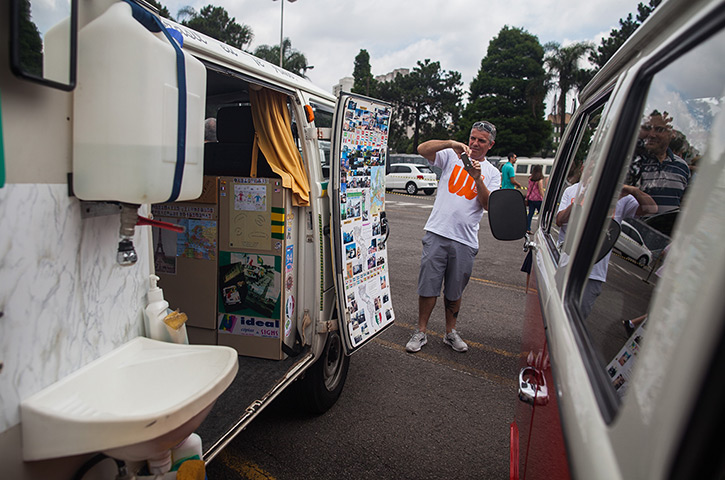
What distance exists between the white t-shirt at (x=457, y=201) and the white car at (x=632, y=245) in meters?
2.46

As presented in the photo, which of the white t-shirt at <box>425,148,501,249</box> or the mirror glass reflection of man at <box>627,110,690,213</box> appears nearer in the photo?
the mirror glass reflection of man at <box>627,110,690,213</box>

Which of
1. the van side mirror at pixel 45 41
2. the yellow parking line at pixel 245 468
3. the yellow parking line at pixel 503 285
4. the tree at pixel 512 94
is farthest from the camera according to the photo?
the tree at pixel 512 94

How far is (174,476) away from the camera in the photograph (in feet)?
4.95

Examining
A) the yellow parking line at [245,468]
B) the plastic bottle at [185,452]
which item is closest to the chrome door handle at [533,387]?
the plastic bottle at [185,452]

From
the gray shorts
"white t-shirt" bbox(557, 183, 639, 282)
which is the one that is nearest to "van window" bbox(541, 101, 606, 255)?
"white t-shirt" bbox(557, 183, 639, 282)

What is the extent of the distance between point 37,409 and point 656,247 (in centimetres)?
164

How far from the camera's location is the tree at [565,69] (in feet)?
95.3

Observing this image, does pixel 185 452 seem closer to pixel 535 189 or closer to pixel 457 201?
pixel 457 201

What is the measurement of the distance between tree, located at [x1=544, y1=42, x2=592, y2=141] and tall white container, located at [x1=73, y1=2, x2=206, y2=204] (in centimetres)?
3061

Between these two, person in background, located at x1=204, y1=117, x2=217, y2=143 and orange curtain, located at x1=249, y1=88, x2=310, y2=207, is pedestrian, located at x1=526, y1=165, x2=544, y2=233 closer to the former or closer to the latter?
person in background, located at x1=204, y1=117, x2=217, y2=143

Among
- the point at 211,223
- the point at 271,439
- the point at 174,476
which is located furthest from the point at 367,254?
the point at 174,476

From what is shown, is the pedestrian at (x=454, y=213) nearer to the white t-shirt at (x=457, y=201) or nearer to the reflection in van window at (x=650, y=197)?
Answer: the white t-shirt at (x=457, y=201)

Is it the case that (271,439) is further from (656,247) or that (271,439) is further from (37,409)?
(656,247)

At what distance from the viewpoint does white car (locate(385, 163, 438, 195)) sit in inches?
825
